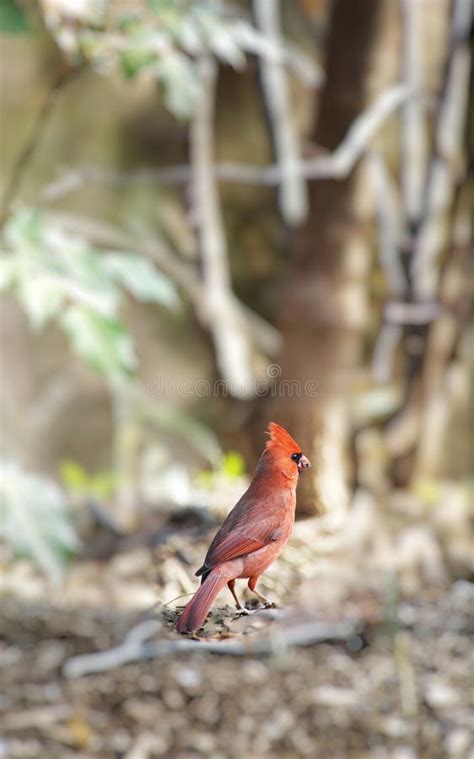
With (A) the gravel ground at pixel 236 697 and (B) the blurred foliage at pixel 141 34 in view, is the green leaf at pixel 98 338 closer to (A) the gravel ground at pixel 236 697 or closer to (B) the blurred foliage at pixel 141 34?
(B) the blurred foliage at pixel 141 34

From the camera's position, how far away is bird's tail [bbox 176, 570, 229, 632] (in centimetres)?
7

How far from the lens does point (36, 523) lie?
2.03 ft

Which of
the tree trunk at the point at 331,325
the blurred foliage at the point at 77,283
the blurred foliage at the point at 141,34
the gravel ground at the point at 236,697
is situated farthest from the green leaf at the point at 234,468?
the gravel ground at the point at 236,697

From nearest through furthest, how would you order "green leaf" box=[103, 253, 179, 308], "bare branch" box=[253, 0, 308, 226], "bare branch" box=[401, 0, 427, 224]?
"green leaf" box=[103, 253, 179, 308]
"bare branch" box=[401, 0, 427, 224]
"bare branch" box=[253, 0, 308, 226]

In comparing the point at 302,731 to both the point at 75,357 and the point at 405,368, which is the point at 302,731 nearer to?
the point at 405,368

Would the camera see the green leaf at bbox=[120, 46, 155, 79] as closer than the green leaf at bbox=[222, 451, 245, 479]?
→ No

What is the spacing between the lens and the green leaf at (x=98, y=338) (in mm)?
572

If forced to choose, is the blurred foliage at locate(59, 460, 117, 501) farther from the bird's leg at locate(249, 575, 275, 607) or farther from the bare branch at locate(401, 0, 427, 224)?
the bird's leg at locate(249, 575, 275, 607)

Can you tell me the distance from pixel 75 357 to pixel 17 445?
0.53 ft

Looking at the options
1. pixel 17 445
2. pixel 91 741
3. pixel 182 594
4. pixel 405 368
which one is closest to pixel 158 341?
pixel 17 445

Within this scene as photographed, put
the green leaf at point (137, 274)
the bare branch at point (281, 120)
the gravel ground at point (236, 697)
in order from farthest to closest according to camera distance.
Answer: the bare branch at point (281, 120) → the gravel ground at point (236, 697) → the green leaf at point (137, 274)

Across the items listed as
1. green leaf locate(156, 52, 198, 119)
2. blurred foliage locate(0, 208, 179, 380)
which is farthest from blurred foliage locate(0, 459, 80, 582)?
green leaf locate(156, 52, 198, 119)

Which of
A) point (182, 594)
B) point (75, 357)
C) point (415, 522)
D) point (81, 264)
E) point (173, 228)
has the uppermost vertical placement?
point (173, 228)

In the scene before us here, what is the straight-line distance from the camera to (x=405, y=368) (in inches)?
47.4
